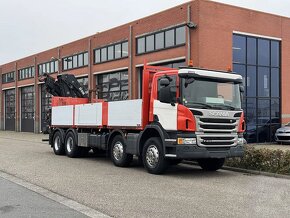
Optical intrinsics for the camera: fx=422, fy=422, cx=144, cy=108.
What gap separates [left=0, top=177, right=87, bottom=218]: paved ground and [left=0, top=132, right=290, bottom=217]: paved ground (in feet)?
Answer: 1.73

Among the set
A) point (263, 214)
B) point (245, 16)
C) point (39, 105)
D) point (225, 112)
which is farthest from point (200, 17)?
point (39, 105)

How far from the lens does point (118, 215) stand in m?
6.84

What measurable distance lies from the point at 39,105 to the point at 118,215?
37.3 meters

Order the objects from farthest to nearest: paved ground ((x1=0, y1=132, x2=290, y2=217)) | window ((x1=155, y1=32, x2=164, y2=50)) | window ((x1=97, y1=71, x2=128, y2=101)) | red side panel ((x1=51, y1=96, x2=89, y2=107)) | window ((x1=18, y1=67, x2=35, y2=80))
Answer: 1. window ((x1=18, y1=67, x2=35, y2=80))
2. window ((x1=97, y1=71, x2=128, y2=101))
3. window ((x1=155, y1=32, x2=164, y2=50))
4. red side panel ((x1=51, y1=96, x2=89, y2=107))
5. paved ground ((x1=0, y1=132, x2=290, y2=217))

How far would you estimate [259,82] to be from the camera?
24.5 meters

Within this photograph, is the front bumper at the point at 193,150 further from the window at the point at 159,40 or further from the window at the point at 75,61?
the window at the point at 75,61

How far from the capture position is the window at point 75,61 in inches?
1321

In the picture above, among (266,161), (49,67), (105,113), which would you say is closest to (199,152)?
(266,161)

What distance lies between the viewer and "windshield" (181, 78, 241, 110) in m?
10.9

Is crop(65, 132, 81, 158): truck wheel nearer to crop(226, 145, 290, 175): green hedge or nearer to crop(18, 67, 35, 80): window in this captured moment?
crop(226, 145, 290, 175): green hedge

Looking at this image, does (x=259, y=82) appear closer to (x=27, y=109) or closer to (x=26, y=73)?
(x=26, y=73)

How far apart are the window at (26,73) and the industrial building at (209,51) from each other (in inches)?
503

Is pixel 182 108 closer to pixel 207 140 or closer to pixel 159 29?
pixel 207 140

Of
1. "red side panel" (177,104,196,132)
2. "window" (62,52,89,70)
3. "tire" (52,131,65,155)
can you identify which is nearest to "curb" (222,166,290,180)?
"red side panel" (177,104,196,132)
